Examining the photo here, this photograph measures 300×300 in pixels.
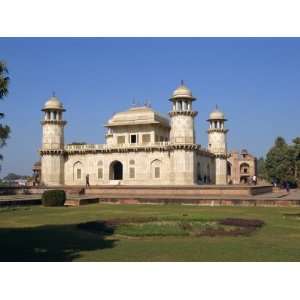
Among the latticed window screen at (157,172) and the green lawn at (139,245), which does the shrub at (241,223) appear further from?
the latticed window screen at (157,172)

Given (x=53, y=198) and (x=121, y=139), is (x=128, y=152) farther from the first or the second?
(x=53, y=198)

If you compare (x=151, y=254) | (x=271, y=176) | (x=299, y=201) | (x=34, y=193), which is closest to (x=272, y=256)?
(x=151, y=254)

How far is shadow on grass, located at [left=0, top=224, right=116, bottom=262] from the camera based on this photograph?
9.70 metres

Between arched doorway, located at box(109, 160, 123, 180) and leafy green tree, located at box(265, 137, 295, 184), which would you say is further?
leafy green tree, located at box(265, 137, 295, 184)

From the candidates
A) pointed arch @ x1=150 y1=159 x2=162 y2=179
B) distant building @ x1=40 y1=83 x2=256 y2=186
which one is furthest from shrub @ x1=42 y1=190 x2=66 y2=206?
pointed arch @ x1=150 y1=159 x2=162 y2=179

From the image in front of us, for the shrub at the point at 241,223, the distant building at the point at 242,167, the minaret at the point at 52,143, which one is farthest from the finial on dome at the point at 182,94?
the distant building at the point at 242,167

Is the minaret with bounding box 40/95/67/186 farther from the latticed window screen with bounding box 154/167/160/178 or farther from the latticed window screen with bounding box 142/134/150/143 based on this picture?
the latticed window screen with bounding box 154/167/160/178

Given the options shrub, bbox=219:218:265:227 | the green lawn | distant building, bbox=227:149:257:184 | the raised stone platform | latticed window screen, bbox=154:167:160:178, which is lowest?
the green lawn

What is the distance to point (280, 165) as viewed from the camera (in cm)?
5422

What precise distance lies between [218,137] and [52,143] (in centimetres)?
1780

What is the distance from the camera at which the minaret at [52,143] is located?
143ft

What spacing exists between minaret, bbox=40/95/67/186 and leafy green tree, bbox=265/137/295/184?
2718 centimetres

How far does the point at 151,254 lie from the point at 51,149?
35.2 meters

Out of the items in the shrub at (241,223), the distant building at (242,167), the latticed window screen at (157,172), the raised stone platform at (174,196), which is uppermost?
the distant building at (242,167)
